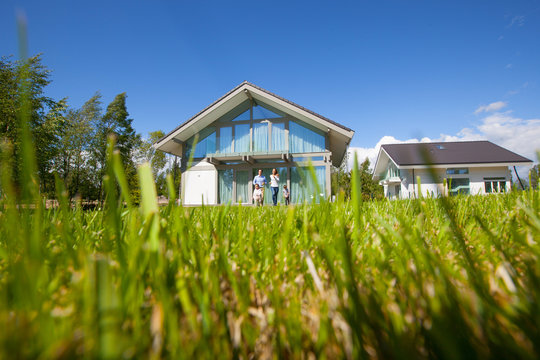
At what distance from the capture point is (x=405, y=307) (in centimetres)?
43

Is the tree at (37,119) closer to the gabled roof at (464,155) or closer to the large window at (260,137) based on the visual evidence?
the large window at (260,137)

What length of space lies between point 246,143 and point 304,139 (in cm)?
312

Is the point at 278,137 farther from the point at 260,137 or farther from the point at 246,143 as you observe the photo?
the point at 246,143

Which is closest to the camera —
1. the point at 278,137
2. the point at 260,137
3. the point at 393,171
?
the point at 278,137

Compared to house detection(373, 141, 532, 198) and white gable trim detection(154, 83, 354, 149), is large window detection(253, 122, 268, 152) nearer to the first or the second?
white gable trim detection(154, 83, 354, 149)

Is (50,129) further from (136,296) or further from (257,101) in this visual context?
(136,296)

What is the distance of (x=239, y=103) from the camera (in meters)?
13.9

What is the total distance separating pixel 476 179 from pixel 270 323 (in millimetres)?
24700

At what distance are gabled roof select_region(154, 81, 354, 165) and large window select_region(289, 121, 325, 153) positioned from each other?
1.51 feet

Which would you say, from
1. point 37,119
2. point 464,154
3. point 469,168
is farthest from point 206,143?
point 464,154

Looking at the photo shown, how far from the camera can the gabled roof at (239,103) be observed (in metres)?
12.0

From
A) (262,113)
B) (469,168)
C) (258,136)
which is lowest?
(469,168)

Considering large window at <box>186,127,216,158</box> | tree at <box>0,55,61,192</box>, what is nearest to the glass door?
large window at <box>186,127,216,158</box>

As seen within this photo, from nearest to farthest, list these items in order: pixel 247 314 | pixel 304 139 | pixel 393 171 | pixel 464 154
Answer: pixel 247 314, pixel 304 139, pixel 464 154, pixel 393 171
